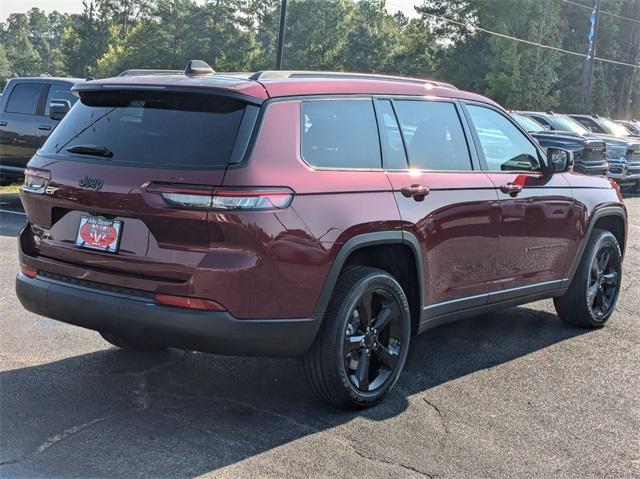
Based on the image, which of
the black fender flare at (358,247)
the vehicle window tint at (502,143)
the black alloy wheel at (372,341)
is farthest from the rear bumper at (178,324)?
the vehicle window tint at (502,143)

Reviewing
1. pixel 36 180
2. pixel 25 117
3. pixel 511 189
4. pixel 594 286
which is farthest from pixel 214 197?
pixel 25 117

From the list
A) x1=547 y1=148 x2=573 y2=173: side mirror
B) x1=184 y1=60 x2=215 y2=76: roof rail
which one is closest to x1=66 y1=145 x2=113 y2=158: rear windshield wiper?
x1=184 y1=60 x2=215 y2=76: roof rail

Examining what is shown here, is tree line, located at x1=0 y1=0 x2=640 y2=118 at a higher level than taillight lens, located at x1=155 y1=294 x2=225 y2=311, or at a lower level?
higher

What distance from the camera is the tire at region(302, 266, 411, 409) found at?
4.08m

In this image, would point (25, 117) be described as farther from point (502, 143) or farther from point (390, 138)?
point (390, 138)

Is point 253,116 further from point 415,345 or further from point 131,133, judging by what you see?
point 415,345

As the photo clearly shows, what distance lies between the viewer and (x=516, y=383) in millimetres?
4891

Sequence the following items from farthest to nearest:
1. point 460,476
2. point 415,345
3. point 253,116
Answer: point 415,345 → point 253,116 → point 460,476

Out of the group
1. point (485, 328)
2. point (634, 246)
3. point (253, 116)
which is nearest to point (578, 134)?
point (634, 246)

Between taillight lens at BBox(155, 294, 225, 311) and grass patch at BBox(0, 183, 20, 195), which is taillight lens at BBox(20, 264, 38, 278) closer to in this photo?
taillight lens at BBox(155, 294, 225, 311)

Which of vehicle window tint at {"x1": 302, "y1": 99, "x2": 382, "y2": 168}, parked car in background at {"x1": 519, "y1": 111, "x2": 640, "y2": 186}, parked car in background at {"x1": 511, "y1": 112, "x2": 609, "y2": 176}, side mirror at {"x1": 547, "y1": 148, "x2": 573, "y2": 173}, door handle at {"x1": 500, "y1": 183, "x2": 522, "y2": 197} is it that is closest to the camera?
vehicle window tint at {"x1": 302, "y1": 99, "x2": 382, "y2": 168}

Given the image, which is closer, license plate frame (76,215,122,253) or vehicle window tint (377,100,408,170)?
license plate frame (76,215,122,253)

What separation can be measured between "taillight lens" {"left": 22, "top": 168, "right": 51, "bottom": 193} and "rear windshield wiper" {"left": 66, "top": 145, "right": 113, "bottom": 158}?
0.62ft

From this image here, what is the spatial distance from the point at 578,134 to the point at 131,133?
1509cm
